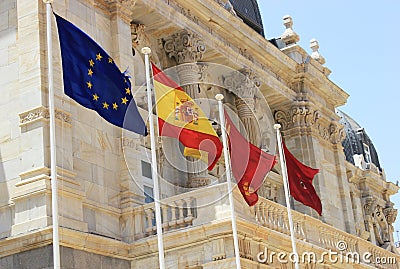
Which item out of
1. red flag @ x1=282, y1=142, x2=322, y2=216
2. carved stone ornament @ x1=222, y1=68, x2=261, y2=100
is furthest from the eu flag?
carved stone ornament @ x1=222, y1=68, x2=261, y2=100

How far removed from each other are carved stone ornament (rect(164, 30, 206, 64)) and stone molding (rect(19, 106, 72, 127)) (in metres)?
10.2

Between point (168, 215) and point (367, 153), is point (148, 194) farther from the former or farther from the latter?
point (367, 153)

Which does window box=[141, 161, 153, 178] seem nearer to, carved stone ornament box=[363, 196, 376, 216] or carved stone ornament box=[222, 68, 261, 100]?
carved stone ornament box=[222, 68, 261, 100]

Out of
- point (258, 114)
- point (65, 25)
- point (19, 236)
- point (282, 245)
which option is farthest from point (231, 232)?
point (258, 114)

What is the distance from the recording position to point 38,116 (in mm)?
25375

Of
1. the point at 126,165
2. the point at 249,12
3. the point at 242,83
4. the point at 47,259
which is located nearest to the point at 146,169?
the point at 126,165

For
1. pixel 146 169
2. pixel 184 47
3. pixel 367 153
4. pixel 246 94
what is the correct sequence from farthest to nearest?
pixel 367 153 < pixel 246 94 < pixel 184 47 < pixel 146 169

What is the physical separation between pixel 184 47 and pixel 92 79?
11.8 metres

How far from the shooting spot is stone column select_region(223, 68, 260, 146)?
3953 centimetres

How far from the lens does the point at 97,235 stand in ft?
82.9

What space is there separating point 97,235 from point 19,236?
8.37 ft

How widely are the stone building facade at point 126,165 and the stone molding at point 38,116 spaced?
1.5 inches

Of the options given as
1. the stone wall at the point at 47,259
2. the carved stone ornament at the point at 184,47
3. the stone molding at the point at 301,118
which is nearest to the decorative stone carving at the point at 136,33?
the carved stone ornament at the point at 184,47

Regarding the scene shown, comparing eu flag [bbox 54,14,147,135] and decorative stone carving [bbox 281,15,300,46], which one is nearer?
eu flag [bbox 54,14,147,135]
